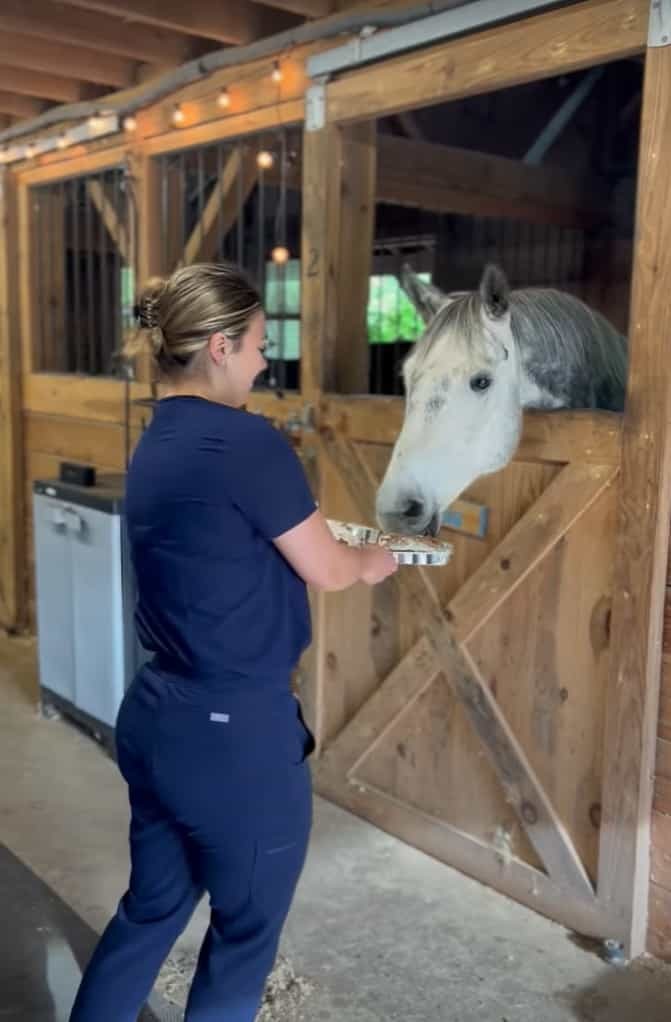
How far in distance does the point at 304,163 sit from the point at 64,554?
1.65 metres

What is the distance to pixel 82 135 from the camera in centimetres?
399

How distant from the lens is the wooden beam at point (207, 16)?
284 cm

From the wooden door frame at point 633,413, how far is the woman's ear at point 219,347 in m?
1.07

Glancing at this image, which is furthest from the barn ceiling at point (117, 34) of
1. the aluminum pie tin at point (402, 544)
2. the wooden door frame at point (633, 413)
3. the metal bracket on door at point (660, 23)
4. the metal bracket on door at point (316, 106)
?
the aluminum pie tin at point (402, 544)

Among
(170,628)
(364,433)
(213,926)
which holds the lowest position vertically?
(213,926)

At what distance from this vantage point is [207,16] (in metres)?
2.96

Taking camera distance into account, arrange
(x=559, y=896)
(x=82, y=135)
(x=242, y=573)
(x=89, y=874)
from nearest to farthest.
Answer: (x=242, y=573) → (x=559, y=896) → (x=89, y=874) → (x=82, y=135)

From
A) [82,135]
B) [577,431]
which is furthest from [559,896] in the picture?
[82,135]

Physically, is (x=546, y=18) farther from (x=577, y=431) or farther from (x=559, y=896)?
(x=559, y=896)

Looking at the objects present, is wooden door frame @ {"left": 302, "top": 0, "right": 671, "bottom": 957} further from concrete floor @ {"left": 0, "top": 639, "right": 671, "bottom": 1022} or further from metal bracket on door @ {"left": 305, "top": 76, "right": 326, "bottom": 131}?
metal bracket on door @ {"left": 305, "top": 76, "right": 326, "bottom": 131}

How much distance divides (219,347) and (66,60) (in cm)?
259

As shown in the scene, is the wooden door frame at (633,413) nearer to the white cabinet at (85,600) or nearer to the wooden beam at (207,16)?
the wooden beam at (207,16)

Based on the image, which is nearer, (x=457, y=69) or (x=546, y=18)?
(x=546, y=18)

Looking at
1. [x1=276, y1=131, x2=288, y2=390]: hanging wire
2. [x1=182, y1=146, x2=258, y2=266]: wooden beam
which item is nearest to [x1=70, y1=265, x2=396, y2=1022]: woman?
[x1=276, y1=131, x2=288, y2=390]: hanging wire
